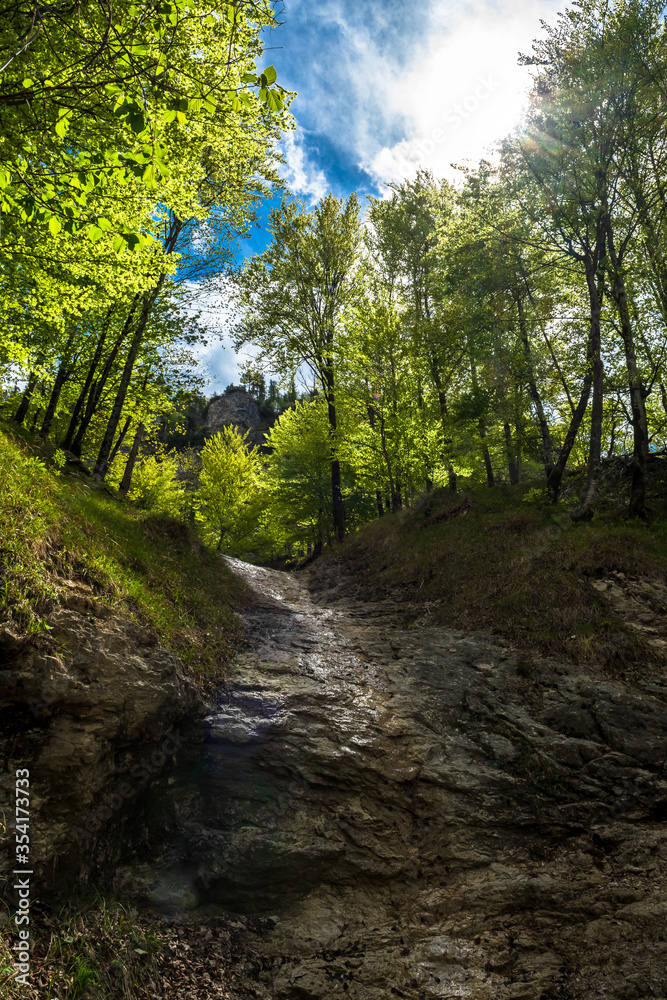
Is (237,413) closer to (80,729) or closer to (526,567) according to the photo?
(526,567)

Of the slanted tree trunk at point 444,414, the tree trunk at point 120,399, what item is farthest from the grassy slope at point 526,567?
the tree trunk at point 120,399

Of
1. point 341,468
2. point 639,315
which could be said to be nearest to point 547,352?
point 639,315

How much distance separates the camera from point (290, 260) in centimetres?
1988

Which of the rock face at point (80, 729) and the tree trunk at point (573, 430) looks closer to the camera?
the rock face at point (80, 729)

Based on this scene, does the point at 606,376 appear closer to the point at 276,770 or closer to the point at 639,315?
the point at 639,315

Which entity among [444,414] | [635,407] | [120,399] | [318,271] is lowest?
[120,399]

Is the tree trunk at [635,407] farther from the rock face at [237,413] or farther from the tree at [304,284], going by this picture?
the rock face at [237,413]

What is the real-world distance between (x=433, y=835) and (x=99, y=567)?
4706 mm

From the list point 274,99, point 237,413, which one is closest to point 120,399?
point 274,99

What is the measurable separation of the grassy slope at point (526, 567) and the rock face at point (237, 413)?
5173 cm

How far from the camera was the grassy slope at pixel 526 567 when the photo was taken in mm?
Result: 7047

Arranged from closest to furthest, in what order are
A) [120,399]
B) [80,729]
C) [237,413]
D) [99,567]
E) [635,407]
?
1. [80,729]
2. [99,567]
3. [635,407]
4. [120,399]
5. [237,413]

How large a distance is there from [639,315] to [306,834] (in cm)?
1611

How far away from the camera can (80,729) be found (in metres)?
3.67
